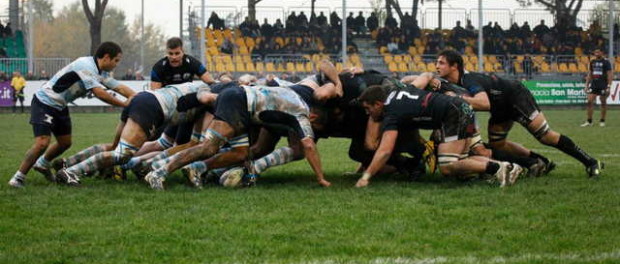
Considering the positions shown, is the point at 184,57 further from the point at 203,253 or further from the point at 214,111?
the point at 203,253

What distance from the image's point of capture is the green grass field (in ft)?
19.0

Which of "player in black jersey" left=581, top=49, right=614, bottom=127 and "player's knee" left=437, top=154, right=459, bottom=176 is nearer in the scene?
"player's knee" left=437, top=154, right=459, bottom=176

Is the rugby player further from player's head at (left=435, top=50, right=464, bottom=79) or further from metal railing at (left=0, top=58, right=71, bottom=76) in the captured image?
metal railing at (left=0, top=58, right=71, bottom=76)

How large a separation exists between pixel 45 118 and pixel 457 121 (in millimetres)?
4173

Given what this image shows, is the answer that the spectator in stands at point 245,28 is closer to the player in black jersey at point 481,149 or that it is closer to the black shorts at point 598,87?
the black shorts at point 598,87

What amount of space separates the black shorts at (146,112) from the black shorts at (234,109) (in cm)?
71

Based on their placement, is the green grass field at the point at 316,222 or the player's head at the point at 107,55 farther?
A: the player's head at the point at 107,55

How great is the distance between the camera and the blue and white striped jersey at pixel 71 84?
32.0 feet

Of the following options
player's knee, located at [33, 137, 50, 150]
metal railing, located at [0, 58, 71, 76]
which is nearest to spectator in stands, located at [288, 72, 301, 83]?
metal railing, located at [0, 58, 71, 76]

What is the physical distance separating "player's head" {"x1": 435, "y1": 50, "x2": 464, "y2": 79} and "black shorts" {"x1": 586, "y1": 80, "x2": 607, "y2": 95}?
13.1 m

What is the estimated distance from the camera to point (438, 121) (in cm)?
931

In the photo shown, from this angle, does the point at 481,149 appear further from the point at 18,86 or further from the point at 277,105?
the point at 18,86

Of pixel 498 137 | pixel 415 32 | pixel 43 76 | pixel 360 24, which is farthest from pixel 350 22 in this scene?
pixel 498 137

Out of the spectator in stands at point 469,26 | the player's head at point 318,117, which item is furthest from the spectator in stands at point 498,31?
the player's head at point 318,117
